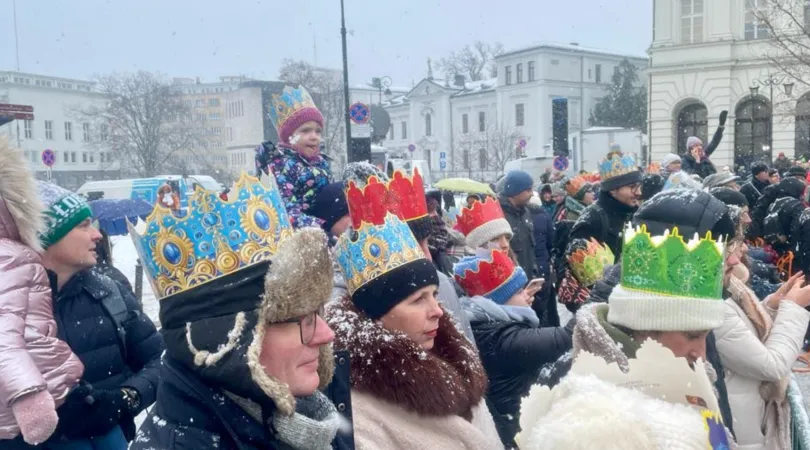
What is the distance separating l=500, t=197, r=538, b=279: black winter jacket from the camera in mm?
6574

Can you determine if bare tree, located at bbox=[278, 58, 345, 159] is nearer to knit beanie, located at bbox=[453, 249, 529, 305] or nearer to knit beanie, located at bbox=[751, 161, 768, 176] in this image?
knit beanie, located at bbox=[751, 161, 768, 176]

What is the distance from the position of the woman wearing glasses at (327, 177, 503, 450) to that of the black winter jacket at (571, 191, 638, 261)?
8.78 ft

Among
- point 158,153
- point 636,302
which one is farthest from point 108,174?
point 636,302

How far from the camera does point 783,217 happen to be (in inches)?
314

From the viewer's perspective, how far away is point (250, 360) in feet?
5.63

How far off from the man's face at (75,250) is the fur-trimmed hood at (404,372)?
1.30 meters

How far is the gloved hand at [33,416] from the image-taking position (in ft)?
8.20

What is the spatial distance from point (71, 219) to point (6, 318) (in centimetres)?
67

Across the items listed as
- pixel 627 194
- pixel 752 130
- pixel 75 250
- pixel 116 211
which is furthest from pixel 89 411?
pixel 752 130

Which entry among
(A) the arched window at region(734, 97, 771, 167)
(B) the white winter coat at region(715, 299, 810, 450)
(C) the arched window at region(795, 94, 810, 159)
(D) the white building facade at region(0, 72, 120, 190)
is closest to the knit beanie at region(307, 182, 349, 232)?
(B) the white winter coat at region(715, 299, 810, 450)

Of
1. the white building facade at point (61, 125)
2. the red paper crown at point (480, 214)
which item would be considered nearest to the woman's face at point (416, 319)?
the red paper crown at point (480, 214)

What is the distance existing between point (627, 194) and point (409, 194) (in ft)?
7.54

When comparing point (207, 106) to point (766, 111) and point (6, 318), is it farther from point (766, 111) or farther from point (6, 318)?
point (6, 318)

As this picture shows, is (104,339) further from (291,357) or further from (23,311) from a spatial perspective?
(291,357)
